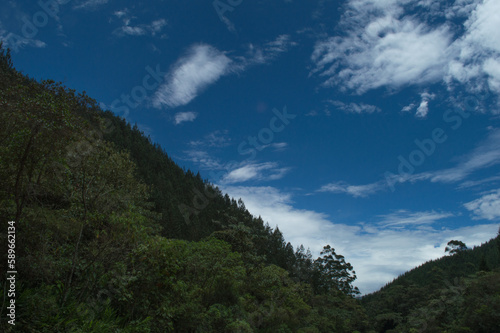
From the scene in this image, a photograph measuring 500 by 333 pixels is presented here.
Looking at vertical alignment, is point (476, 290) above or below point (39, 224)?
below

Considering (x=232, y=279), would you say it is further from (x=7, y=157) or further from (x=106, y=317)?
(x=7, y=157)

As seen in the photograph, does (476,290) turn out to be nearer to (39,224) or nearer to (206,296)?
(206,296)

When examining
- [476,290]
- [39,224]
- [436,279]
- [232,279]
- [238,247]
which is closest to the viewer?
[39,224]

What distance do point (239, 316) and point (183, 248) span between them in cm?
393

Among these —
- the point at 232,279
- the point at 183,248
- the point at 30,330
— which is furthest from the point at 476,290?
the point at 30,330

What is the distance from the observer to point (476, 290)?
21297 millimetres

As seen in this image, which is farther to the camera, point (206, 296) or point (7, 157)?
point (206, 296)

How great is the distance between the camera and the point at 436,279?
147 ft

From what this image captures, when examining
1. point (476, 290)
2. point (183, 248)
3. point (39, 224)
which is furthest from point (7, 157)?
point (476, 290)

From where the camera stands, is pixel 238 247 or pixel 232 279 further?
pixel 238 247

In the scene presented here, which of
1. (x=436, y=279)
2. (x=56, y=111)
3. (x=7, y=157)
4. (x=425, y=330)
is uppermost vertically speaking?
(x=56, y=111)

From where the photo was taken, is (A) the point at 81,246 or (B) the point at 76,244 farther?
(A) the point at 81,246

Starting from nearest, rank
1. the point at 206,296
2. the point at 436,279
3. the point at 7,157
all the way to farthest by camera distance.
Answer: the point at 7,157
the point at 206,296
the point at 436,279

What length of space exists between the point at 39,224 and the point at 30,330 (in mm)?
2244
